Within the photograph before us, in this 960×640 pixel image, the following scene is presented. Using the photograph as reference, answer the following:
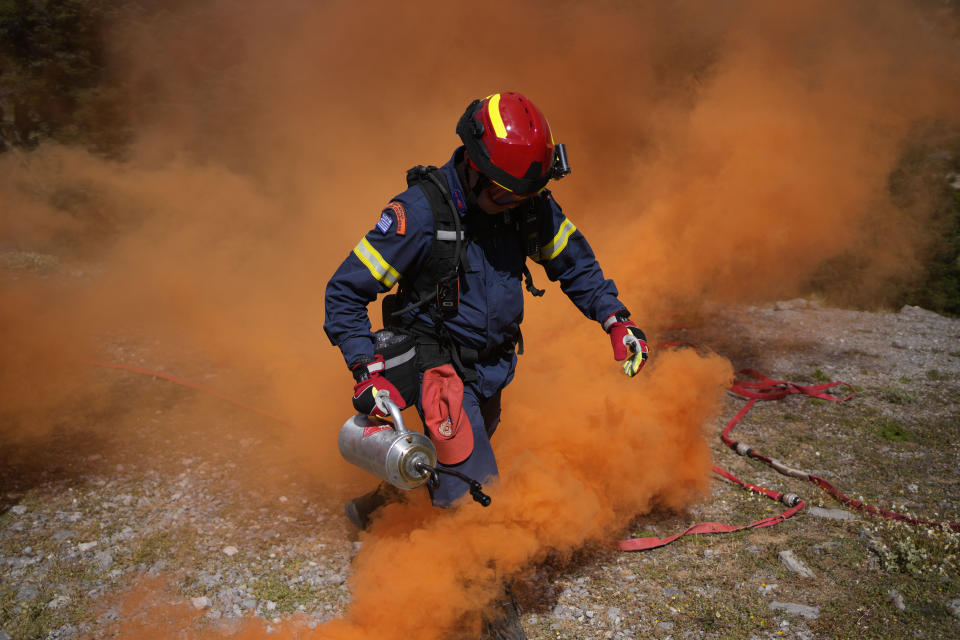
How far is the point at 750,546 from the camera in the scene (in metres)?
3.73

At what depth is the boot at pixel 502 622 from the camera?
286 cm

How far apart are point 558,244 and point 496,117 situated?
782 millimetres

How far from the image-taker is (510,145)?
9.21 feet

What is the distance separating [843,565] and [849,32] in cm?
784

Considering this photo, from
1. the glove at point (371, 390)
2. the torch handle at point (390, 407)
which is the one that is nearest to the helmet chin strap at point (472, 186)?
the glove at point (371, 390)

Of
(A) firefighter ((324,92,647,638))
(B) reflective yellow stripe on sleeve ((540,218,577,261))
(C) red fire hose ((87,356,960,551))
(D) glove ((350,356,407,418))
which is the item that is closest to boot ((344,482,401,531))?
(A) firefighter ((324,92,647,638))

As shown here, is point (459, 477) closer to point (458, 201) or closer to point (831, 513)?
point (458, 201)

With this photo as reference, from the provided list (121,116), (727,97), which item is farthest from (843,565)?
(121,116)

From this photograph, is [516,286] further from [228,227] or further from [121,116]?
[121,116]

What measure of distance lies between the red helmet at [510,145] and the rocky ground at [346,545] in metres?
2.13

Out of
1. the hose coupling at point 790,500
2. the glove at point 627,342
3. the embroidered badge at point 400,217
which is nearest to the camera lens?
the embroidered badge at point 400,217

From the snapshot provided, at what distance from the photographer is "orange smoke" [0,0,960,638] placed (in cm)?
747

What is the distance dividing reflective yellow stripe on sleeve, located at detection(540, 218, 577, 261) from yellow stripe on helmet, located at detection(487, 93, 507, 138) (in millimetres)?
707

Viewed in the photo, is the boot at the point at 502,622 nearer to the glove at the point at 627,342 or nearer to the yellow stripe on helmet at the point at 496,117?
the glove at the point at 627,342
